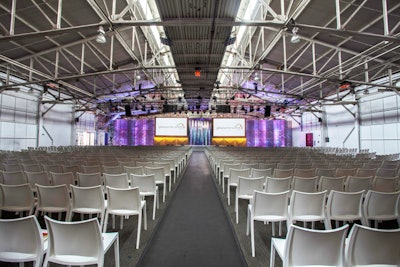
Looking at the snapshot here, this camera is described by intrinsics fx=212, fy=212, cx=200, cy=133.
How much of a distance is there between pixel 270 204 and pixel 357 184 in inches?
89.8

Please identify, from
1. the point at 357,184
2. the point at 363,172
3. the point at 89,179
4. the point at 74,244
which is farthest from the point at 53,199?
the point at 363,172

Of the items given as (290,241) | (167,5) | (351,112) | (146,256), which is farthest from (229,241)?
(351,112)

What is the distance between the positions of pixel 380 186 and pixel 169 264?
380 cm

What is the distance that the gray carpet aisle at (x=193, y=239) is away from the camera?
253cm

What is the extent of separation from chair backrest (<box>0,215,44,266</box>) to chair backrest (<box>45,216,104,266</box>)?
8 centimetres

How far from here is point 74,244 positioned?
5.82 feet

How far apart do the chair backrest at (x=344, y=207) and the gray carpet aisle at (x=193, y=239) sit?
1369 millimetres

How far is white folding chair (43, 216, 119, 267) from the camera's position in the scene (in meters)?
1.72

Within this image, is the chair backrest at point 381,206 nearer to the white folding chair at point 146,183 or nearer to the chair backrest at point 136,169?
the white folding chair at point 146,183

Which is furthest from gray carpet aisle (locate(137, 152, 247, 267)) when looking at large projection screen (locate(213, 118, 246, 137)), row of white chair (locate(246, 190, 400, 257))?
large projection screen (locate(213, 118, 246, 137))

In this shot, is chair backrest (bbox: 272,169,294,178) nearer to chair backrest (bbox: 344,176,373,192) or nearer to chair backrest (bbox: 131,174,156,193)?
chair backrest (bbox: 344,176,373,192)

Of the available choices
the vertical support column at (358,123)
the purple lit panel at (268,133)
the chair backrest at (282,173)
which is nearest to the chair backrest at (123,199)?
the chair backrest at (282,173)

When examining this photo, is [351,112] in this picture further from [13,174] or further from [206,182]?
[13,174]

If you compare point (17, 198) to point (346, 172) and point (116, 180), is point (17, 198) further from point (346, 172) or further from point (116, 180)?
point (346, 172)
